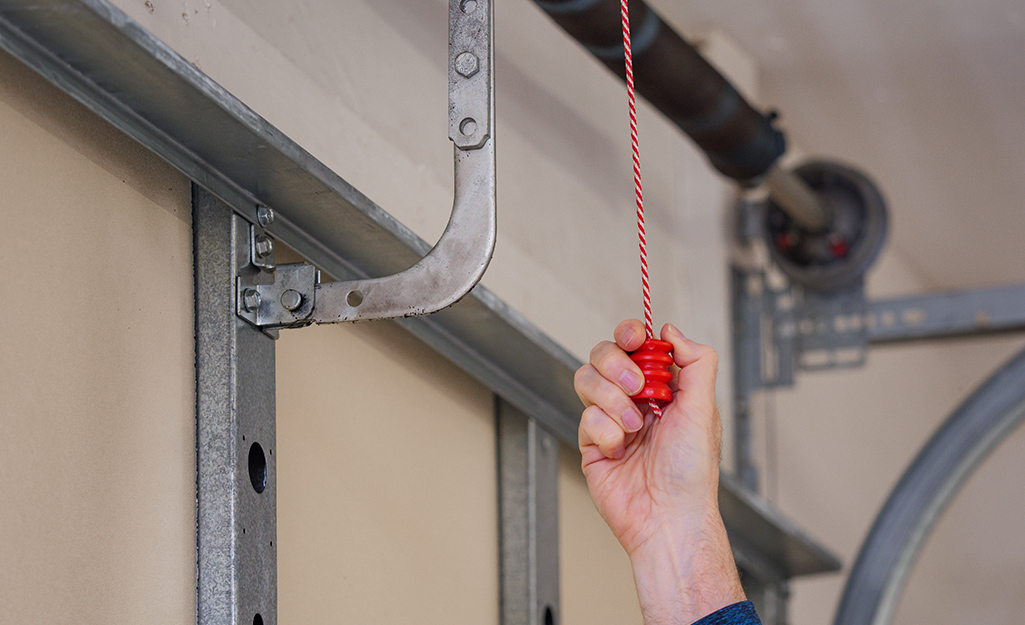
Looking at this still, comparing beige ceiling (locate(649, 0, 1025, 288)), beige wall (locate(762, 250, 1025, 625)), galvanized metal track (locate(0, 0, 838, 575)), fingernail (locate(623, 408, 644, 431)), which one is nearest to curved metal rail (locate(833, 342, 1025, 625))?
beige wall (locate(762, 250, 1025, 625))

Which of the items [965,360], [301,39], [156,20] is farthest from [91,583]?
[965,360]

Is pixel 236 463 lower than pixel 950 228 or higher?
lower

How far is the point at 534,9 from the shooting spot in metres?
1.60

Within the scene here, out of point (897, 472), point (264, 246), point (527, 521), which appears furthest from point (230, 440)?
point (897, 472)

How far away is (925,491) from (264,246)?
151 centimetres

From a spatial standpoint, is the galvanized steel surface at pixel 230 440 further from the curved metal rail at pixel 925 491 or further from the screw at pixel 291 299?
the curved metal rail at pixel 925 491

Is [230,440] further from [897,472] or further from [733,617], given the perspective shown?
[897,472]

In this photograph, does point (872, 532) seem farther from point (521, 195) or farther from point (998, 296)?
point (521, 195)

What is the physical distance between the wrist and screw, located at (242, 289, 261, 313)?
0.39 meters

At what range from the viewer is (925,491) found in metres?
1.97

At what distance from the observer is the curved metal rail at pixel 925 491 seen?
1.94 m

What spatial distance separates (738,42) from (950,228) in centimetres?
146

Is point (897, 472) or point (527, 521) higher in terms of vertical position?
point (897, 472)

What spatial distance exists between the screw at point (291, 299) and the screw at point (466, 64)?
25 cm
